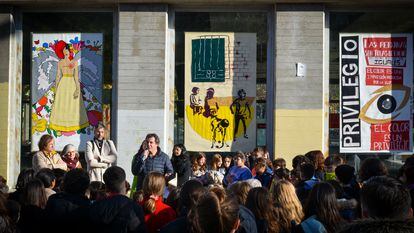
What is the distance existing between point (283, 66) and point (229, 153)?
2431 millimetres

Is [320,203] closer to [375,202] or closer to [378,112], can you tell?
[375,202]

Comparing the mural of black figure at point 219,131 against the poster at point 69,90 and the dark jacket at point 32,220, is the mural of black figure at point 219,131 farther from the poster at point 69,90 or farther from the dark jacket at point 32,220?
the dark jacket at point 32,220

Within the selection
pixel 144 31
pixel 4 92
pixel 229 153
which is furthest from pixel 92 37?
pixel 229 153

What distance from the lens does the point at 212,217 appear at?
152 inches

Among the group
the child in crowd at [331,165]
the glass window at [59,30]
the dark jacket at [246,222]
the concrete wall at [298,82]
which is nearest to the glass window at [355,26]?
the concrete wall at [298,82]

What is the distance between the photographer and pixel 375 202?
3.83 meters

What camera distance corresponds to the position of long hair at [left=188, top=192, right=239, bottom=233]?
387 cm

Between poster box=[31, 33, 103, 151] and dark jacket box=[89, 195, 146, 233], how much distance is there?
9.03 metres

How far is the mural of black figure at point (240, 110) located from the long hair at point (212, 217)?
10.2m

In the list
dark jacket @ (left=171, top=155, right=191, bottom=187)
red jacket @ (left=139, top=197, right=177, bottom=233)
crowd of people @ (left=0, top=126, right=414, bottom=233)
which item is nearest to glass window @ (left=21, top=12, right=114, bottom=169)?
dark jacket @ (left=171, top=155, right=191, bottom=187)

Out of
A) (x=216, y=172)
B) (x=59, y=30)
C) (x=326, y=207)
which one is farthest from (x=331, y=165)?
(x=59, y=30)

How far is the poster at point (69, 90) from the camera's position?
1440 cm

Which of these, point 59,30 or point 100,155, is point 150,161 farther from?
point 59,30

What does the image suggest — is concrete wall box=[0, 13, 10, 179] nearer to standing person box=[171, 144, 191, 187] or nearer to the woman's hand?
the woman's hand
